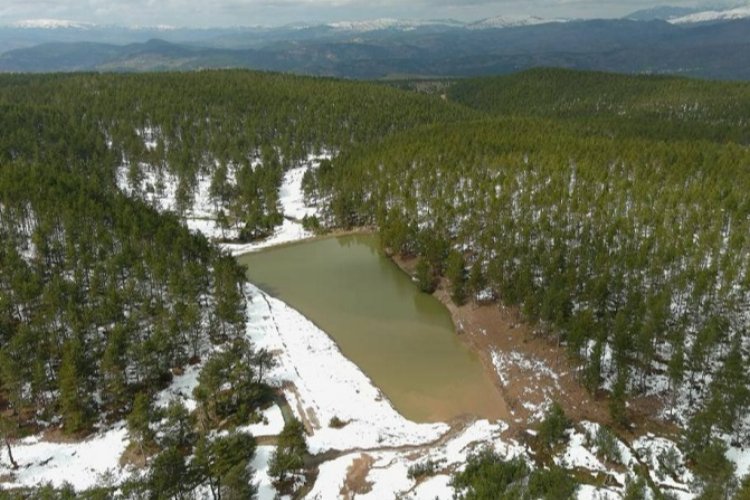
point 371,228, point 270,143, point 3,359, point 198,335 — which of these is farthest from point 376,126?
point 3,359

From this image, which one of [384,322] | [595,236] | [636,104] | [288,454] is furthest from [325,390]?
[636,104]

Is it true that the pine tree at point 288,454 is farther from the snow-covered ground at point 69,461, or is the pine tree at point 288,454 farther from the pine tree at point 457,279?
the pine tree at point 457,279

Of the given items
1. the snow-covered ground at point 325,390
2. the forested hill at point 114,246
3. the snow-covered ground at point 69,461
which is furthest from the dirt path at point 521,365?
the snow-covered ground at point 69,461

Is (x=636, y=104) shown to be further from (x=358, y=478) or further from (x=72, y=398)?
(x=72, y=398)

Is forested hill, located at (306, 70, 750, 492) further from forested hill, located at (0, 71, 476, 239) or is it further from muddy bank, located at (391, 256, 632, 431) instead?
forested hill, located at (0, 71, 476, 239)

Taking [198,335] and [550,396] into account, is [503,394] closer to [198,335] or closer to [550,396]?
[550,396]

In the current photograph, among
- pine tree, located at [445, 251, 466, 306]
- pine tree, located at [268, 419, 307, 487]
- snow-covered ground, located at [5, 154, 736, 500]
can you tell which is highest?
pine tree, located at [445, 251, 466, 306]

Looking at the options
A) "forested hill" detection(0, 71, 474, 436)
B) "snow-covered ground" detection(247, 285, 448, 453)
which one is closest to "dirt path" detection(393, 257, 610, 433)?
"snow-covered ground" detection(247, 285, 448, 453)
